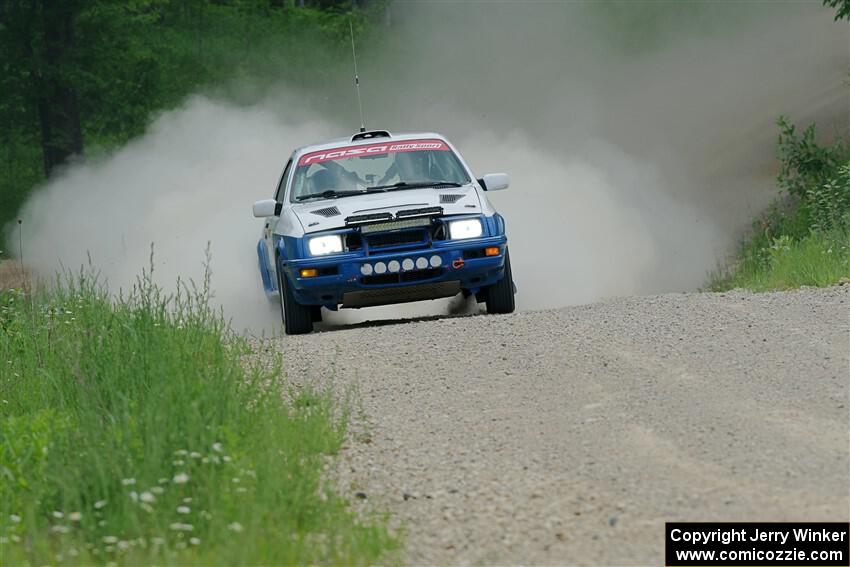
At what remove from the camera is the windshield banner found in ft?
44.9

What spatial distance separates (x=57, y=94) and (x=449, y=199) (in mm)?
18166

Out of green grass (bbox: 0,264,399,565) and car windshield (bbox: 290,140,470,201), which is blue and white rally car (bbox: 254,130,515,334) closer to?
car windshield (bbox: 290,140,470,201)

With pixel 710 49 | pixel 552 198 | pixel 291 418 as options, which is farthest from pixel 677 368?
pixel 710 49

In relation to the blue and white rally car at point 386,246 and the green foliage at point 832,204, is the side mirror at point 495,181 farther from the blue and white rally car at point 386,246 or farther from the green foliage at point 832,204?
the green foliage at point 832,204

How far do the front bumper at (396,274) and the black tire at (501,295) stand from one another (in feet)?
1.12

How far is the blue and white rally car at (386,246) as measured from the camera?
12234 millimetres

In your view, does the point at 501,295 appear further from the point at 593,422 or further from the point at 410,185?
the point at 593,422

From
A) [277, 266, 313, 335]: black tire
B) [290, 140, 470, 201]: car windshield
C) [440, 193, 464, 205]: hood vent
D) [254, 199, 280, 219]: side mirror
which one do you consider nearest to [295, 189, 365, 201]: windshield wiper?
[290, 140, 470, 201]: car windshield

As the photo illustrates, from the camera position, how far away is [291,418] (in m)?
8.64

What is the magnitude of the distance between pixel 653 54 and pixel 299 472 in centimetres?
3002

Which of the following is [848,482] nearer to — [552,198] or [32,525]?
[32,525]

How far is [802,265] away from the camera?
1370 cm

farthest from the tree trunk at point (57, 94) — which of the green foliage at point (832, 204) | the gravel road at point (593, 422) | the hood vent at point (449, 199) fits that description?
the gravel road at point (593, 422)

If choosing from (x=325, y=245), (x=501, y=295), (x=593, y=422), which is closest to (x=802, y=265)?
(x=501, y=295)
